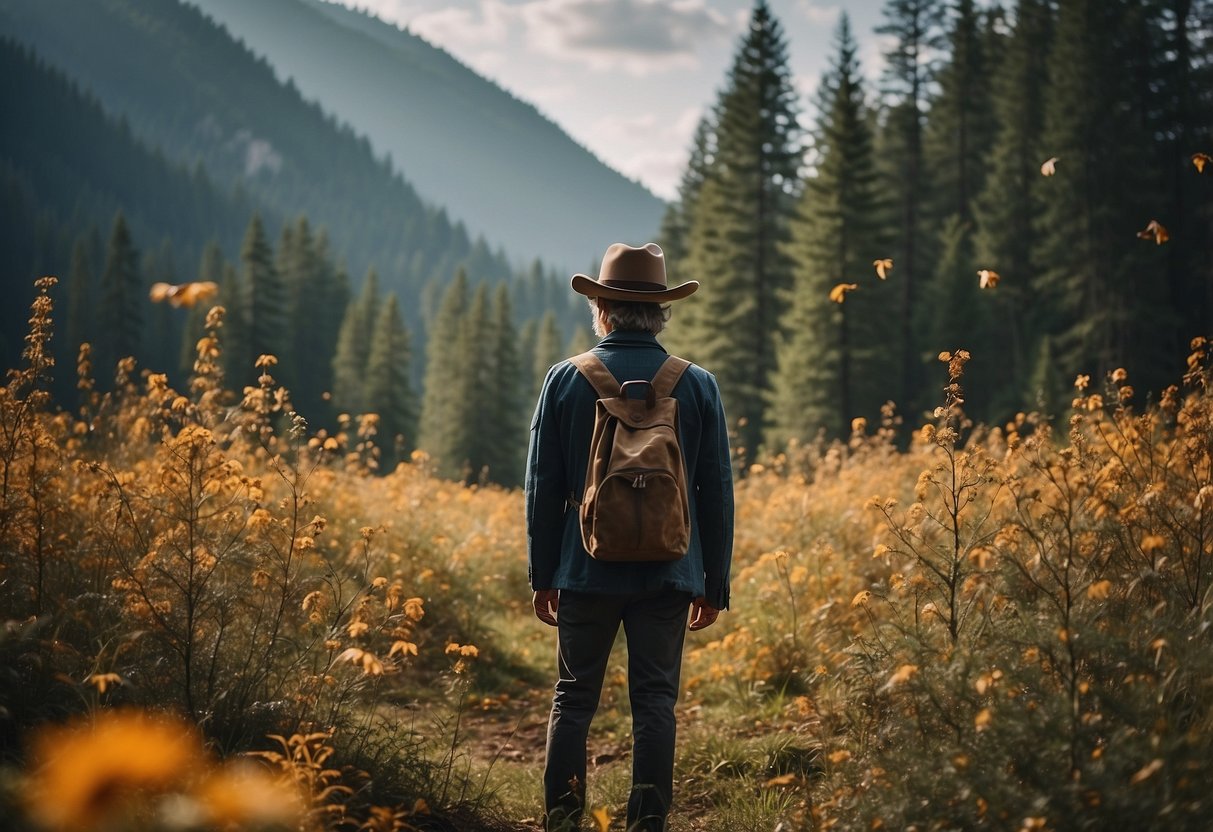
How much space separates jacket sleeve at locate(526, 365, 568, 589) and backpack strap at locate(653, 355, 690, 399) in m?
0.41

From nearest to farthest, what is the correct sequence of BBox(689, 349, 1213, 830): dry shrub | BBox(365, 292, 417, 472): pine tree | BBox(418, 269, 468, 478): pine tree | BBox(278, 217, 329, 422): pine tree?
BBox(689, 349, 1213, 830): dry shrub < BBox(418, 269, 468, 478): pine tree < BBox(365, 292, 417, 472): pine tree < BBox(278, 217, 329, 422): pine tree

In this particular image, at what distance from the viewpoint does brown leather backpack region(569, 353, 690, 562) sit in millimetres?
2998

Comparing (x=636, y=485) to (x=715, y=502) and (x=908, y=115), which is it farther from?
(x=908, y=115)

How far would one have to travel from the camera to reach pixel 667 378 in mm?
3273

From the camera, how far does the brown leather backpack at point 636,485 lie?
2998mm

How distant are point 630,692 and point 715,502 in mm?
779

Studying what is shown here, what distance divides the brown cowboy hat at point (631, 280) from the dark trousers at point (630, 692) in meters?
1.14

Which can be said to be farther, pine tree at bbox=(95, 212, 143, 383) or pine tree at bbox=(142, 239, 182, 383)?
pine tree at bbox=(142, 239, 182, 383)

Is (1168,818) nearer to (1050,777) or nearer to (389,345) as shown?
(1050,777)

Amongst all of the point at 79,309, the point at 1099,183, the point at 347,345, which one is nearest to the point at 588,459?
the point at 1099,183

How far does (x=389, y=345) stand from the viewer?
165 feet

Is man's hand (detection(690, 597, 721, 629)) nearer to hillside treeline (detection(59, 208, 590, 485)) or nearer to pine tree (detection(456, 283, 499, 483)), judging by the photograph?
hillside treeline (detection(59, 208, 590, 485))

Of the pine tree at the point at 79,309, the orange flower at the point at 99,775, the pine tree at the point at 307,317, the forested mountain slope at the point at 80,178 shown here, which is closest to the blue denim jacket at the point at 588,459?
the orange flower at the point at 99,775

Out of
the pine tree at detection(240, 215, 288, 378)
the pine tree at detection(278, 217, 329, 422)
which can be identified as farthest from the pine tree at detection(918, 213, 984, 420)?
the pine tree at detection(278, 217, 329, 422)
